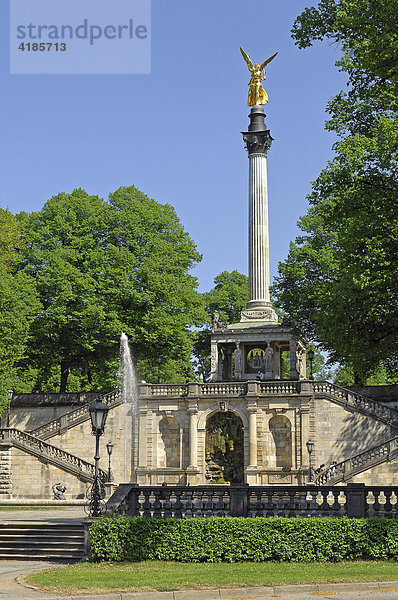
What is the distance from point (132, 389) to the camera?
52.0m

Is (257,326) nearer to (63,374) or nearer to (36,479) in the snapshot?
(63,374)

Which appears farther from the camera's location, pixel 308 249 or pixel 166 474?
pixel 308 249

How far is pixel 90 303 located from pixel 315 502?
116ft

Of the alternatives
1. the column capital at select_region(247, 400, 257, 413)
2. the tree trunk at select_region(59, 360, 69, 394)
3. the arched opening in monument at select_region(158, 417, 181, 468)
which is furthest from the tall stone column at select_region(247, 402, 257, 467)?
the tree trunk at select_region(59, 360, 69, 394)

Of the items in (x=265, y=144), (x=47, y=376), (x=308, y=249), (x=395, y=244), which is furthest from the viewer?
(x=47, y=376)

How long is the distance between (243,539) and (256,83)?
4576cm

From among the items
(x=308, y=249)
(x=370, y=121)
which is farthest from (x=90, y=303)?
(x=370, y=121)

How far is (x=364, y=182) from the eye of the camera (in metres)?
25.6

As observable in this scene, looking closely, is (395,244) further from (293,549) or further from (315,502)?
(293,549)

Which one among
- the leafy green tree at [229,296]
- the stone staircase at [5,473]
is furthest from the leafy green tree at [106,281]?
the leafy green tree at [229,296]

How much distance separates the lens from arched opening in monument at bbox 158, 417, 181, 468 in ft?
165

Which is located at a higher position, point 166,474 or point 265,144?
point 265,144

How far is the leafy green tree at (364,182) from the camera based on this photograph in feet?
75.0

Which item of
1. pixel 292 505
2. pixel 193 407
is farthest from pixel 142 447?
pixel 292 505
